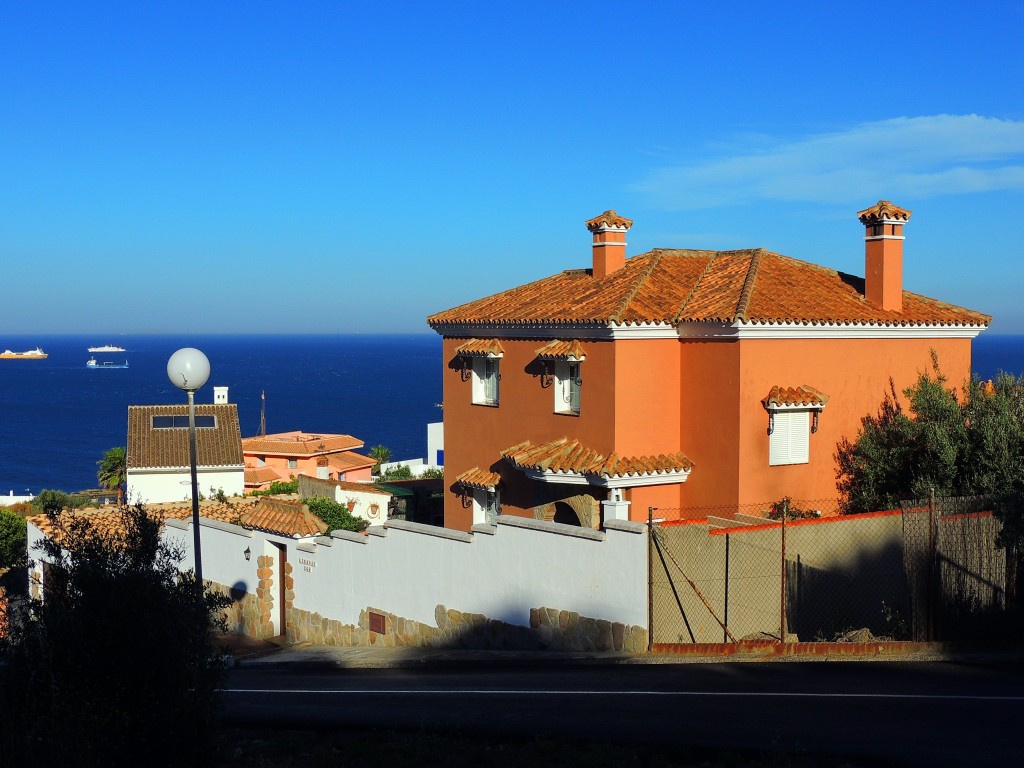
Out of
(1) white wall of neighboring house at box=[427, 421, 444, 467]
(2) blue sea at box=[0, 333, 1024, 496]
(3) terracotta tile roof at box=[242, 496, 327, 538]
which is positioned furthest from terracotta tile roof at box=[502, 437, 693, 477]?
(2) blue sea at box=[0, 333, 1024, 496]

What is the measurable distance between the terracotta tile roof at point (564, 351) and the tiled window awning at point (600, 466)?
1.58m

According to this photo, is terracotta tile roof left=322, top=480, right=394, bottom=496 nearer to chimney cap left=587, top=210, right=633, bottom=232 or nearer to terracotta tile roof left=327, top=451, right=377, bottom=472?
chimney cap left=587, top=210, right=633, bottom=232

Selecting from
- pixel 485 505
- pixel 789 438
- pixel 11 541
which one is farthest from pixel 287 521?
pixel 11 541

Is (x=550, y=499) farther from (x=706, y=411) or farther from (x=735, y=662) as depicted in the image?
(x=735, y=662)

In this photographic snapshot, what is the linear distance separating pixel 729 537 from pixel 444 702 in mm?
4494

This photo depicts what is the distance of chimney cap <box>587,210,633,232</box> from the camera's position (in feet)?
70.6

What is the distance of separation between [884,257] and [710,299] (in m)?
3.43

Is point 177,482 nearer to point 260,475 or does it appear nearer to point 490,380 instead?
point 260,475

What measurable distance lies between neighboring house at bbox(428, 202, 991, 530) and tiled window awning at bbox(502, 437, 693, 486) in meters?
0.03

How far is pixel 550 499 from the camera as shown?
19.5 meters

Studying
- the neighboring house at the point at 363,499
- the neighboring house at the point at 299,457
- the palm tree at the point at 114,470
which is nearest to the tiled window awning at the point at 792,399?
the neighboring house at the point at 363,499

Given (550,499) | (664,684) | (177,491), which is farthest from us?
(177,491)

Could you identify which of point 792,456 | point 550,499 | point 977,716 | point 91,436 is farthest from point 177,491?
point 91,436

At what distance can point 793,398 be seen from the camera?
17531 mm
